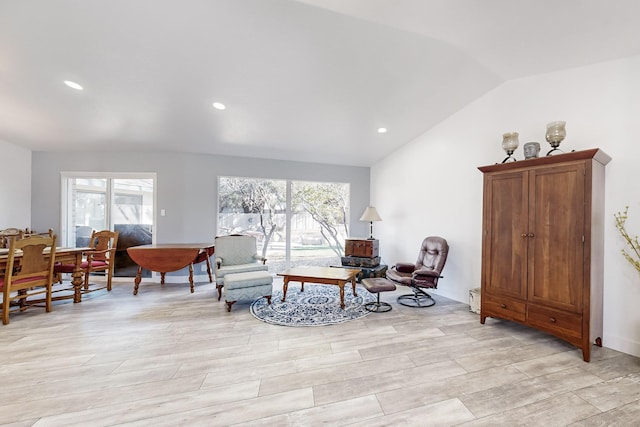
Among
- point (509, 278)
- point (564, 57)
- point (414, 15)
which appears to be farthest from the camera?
point (509, 278)

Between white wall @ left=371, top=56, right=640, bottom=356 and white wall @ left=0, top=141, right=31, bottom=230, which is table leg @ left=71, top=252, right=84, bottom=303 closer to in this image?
white wall @ left=0, top=141, right=31, bottom=230

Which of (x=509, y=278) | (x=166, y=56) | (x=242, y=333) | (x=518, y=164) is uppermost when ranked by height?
(x=166, y=56)

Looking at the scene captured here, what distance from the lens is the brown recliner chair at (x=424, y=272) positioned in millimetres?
3143

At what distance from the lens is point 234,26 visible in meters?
2.17

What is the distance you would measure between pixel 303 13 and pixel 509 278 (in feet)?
10.2

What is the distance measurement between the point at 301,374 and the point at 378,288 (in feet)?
4.52

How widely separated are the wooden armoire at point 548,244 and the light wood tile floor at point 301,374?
0.92 ft

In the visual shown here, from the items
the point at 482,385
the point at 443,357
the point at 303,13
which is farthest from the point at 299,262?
the point at 303,13

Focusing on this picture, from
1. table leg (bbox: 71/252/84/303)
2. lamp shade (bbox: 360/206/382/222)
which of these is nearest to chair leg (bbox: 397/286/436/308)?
lamp shade (bbox: 360/206/382/222)

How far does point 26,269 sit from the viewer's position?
110 inches

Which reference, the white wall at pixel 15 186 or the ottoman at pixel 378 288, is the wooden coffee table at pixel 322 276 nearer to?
the ottoman at pixel 378 288

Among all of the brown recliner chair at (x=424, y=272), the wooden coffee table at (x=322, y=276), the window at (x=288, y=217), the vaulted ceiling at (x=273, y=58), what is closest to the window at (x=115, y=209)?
the vaulted ceiling at (x=273, y=58)

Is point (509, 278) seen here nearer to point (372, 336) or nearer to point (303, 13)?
point (372, 336)

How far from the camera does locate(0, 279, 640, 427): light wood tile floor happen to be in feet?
4.84
